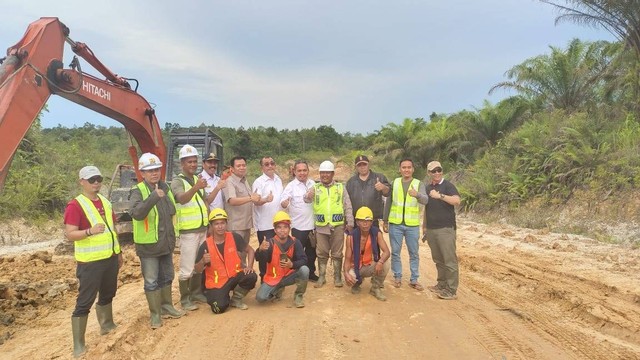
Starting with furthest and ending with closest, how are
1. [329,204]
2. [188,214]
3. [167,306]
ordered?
[329,204]
[188,214]
[167,306]

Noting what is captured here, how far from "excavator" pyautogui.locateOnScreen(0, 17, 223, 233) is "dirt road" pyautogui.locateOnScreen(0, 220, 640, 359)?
6.90 ft

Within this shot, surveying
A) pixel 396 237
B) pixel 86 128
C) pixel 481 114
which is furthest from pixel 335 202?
pixel 86 128

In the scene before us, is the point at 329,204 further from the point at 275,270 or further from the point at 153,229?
the point at 153,229

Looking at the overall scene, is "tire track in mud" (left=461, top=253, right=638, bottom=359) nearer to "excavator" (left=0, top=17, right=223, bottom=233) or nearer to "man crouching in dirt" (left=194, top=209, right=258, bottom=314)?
"man crouching in dirt" (left=194, top=209, right=258, bottom=314)

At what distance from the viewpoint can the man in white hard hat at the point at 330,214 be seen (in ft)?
21.3

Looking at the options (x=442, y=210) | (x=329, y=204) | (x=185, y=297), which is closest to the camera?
(x=185, y=297)

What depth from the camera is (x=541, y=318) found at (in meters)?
5.48

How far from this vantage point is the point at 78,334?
4.57m

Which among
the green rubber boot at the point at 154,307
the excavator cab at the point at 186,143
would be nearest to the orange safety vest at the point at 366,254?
the green rubber boot at the point at 154,307

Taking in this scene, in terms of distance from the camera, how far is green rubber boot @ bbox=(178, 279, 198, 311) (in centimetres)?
565

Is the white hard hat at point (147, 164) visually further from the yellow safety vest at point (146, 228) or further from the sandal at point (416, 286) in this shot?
the sandal at point (416, 286)

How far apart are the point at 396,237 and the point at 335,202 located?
38.7 inches

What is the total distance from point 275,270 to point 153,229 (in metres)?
1.58

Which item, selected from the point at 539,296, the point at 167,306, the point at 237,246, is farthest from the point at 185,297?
the point at 539,296
